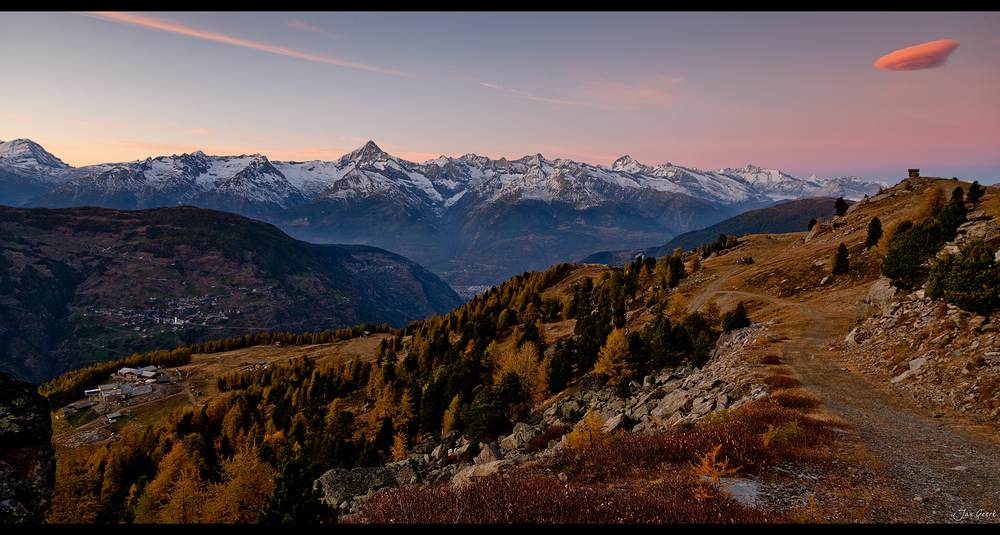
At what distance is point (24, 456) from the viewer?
712 centimetres

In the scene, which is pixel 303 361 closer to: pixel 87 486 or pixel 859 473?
pixel 87 486

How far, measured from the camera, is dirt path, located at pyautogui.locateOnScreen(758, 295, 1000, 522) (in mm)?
11289

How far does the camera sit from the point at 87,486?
208ft

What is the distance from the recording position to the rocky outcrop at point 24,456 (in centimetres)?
640

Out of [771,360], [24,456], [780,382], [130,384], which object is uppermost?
[24,456]

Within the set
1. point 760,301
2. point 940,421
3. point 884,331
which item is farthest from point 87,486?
point 760,301

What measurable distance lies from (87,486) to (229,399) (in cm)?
4820

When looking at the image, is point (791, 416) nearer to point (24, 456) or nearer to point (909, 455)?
point (909, 455)

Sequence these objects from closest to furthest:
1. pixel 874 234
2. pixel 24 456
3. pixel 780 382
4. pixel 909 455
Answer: pixel 24 456, pixel 909 455, pixel 780 382, pixel 874 234

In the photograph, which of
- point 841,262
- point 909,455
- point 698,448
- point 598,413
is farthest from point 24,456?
point 841,262

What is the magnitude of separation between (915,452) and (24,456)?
26990 mm

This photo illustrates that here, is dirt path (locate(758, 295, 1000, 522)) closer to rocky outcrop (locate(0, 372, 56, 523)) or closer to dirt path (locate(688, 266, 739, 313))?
rocky outcrop (locate(0, 372, 56, 523))

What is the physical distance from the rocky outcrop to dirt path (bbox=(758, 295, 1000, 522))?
18.9m

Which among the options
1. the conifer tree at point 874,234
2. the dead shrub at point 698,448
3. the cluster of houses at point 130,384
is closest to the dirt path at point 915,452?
the dead shrub at point 698,448
